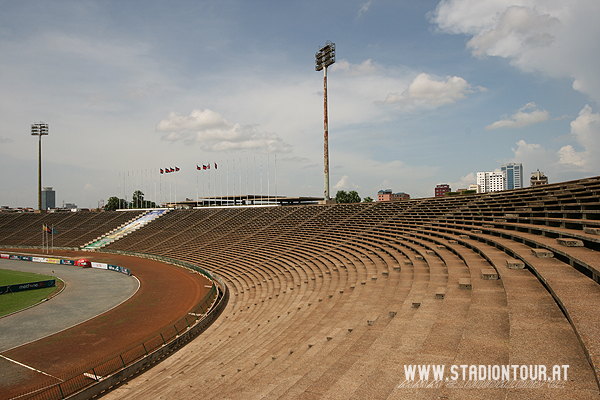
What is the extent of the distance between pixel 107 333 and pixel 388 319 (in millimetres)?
21120

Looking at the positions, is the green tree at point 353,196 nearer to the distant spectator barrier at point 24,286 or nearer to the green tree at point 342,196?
the green tree at point 342,196

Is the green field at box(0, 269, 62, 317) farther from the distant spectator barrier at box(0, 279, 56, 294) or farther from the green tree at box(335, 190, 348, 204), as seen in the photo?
the green tree at box(335, 190, 348, 204)

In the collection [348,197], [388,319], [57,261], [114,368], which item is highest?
[348,197]

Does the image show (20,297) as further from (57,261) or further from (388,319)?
(388,319)

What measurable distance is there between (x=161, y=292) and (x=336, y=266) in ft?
65.7

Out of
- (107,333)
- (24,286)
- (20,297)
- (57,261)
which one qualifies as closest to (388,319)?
(107,333)

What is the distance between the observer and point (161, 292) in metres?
33.7

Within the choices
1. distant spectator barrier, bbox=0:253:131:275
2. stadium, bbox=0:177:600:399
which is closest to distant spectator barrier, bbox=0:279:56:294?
distant spectator barrier, bbox=0:253:131:275

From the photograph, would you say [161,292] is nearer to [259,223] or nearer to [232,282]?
[232,282]

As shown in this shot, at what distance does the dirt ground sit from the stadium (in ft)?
0.54

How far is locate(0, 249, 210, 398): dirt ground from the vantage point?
17.6 m

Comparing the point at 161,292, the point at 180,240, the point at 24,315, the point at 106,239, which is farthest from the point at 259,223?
the point at 106,239

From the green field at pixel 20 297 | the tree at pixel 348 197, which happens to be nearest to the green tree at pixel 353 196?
the tree at pixel 348 197

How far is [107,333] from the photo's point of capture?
2303 centimetres
